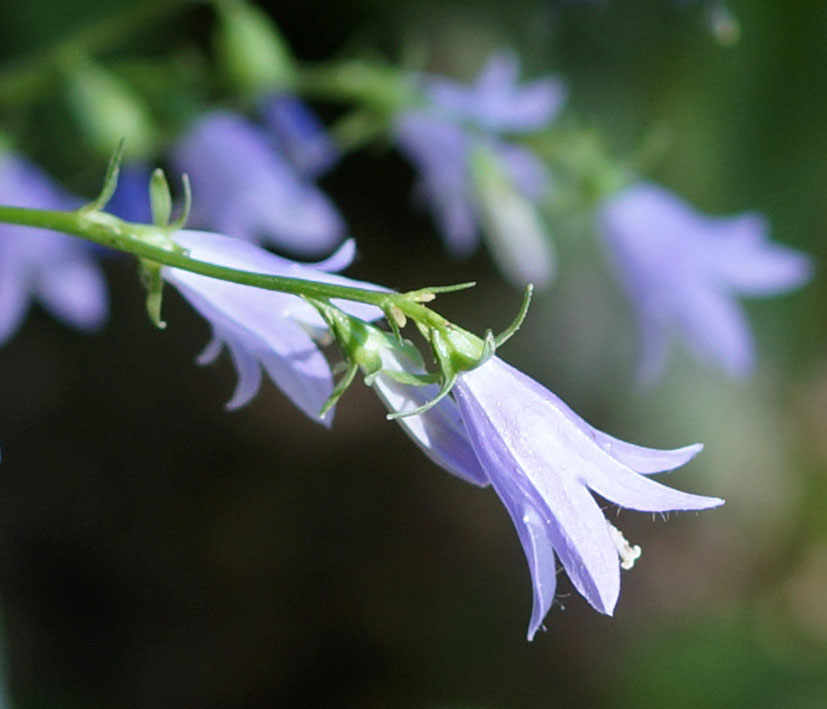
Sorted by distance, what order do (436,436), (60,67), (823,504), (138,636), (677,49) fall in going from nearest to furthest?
(436,436), (60,67), (677,49), (138,636), (823,504)

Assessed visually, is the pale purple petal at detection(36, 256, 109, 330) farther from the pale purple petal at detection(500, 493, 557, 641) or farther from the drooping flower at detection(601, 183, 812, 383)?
the pale purple petal at detection(500, 493, 557, 641)

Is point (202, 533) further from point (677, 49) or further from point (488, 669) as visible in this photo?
point (677, 49)

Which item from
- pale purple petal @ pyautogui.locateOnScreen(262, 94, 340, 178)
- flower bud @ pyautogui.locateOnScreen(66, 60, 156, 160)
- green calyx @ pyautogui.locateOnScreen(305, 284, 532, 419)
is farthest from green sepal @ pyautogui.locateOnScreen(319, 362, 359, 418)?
pale purple petal @ pyautogui.locateOnScreen(262, 94, 340, 178)

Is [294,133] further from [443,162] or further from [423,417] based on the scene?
[423,417]

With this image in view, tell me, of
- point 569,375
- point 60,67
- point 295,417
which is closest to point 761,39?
point 569,375

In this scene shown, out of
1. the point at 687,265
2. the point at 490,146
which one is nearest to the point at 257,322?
the point at 490,146

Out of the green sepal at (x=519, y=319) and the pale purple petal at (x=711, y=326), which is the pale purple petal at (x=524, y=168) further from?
the green sepal at (x=519, y=319)
